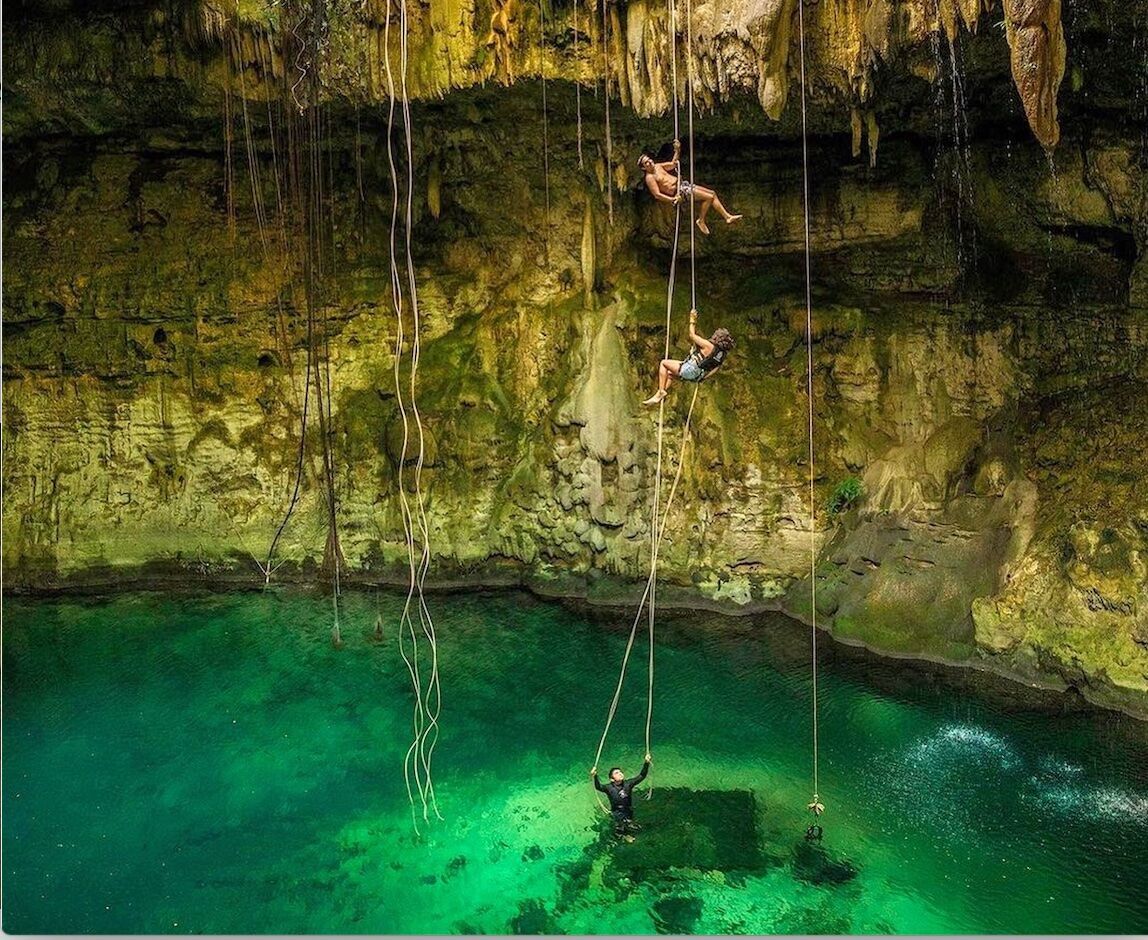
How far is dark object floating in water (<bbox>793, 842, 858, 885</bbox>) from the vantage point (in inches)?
300

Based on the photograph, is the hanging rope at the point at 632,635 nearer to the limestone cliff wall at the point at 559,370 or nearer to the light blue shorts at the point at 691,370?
the limestone cliff wall at the point at 559,370

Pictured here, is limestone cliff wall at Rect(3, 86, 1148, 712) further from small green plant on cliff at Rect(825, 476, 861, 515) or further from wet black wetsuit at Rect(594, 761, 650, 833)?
wet black wetsuit at Rect(594, 761, 650, 833)

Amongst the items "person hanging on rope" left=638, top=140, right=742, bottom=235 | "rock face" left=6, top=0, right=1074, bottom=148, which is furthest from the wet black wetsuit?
"rock face" left=6, top=0, right=1074, bottom=148

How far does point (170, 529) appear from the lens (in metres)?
13.9

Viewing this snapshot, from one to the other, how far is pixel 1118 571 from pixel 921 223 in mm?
4792

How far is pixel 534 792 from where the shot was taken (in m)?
8.89

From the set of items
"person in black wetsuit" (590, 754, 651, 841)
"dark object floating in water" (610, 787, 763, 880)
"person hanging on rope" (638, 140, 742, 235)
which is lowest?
"dark object floating in water" (610, 787, 763, 880)

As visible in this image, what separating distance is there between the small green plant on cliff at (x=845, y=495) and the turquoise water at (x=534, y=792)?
74.6 inches

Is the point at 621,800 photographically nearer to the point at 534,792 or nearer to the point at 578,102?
the point at 534,792

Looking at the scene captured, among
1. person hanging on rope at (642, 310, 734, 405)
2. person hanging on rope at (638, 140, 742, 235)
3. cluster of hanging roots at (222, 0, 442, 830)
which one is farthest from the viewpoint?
cluster of hanging roots at (222, 0, 442, 830)

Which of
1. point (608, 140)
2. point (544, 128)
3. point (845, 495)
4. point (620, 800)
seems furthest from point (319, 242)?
point (845, 495)

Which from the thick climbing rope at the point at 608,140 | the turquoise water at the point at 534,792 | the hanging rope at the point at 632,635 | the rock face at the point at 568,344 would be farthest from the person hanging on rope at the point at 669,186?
the turquoise water at the point at 534,792

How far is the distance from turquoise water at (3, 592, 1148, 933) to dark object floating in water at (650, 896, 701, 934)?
16 mm

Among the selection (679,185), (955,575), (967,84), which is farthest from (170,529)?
(967,84)
